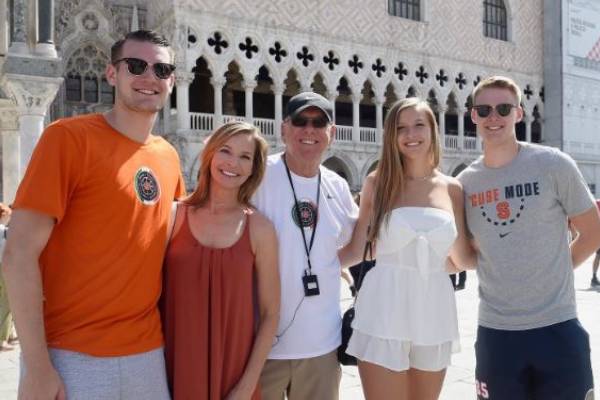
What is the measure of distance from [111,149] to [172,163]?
0.28 meters

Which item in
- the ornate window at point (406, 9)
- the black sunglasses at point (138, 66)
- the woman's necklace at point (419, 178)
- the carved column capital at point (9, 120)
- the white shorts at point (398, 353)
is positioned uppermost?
the ornate window at point (406, 9)

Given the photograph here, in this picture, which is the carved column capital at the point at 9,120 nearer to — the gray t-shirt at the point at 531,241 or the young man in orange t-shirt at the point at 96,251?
the young man in orange t-shirt at the point at 96,251

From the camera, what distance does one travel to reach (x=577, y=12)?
23.4 metres

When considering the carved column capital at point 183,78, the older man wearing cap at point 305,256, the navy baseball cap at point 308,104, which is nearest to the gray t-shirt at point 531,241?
the older man wearing cap at point 305,256

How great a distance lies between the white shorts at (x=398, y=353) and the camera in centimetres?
229

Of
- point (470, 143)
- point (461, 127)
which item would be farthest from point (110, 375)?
point (470, 143)

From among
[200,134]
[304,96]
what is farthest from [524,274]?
[200,134]

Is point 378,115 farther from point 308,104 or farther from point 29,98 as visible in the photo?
point 308,104


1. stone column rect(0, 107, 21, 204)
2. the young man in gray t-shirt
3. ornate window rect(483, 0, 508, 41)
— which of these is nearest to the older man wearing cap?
the young man in gray t-shirt

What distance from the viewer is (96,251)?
5.87 ft

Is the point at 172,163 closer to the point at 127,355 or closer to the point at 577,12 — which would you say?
the point at 127,355

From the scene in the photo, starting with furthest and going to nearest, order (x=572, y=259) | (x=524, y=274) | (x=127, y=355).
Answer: (x=572, y=259)
(x=524, y=274)
(x=127, y=355)

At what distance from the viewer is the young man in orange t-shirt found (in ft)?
5.50

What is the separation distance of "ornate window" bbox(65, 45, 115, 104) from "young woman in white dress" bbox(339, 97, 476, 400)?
14.5m
